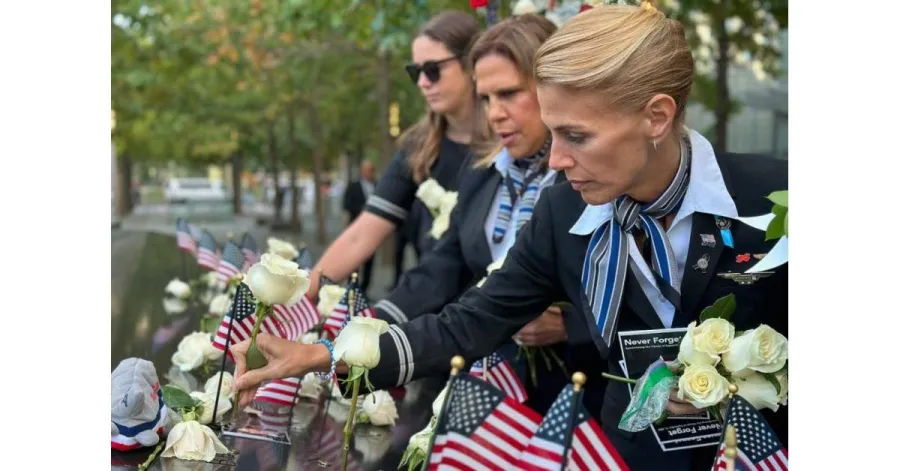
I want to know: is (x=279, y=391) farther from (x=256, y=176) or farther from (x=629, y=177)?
(x=256, y=176)

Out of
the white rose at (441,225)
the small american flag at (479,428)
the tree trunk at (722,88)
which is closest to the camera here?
the small american flag at (479,428)

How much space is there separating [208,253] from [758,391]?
12.8 feet

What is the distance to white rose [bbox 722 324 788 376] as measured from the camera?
2199mm

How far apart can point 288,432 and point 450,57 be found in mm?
2065

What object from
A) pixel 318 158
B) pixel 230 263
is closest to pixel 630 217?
pixel 230 263

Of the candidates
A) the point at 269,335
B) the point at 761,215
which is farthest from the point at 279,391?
the point at 761,215

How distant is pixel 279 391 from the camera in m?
3.13

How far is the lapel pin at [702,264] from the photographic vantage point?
2445 mm

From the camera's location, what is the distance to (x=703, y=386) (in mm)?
2178

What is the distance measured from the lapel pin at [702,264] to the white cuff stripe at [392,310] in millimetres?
1588

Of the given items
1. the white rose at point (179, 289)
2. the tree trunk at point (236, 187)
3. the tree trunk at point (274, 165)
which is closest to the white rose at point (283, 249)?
the white rose at point (179, 289)

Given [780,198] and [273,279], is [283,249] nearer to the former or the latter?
[273,279]

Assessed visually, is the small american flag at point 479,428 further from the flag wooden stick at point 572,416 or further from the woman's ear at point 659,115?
the woman's ear at point 659,115

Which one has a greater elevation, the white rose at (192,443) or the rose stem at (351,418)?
the rose stem at (351,418)
